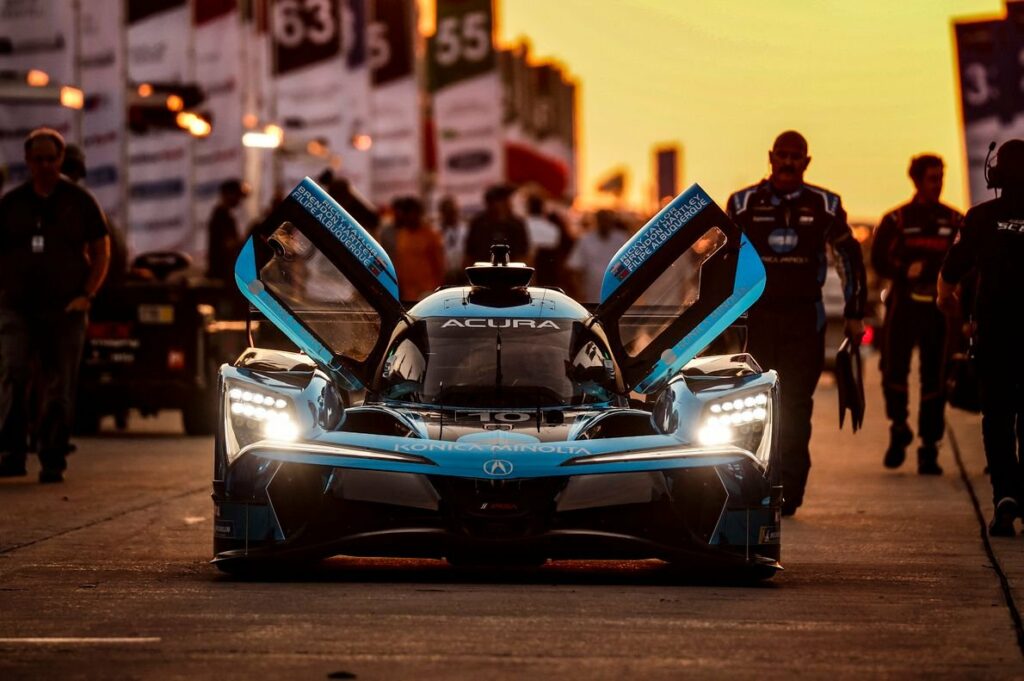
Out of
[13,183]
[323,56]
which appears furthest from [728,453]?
[323,56]

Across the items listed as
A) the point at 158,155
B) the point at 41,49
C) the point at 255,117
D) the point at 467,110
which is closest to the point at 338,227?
the point at 41,49

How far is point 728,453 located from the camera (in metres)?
9.31

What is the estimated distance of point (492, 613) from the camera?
27.3 feet

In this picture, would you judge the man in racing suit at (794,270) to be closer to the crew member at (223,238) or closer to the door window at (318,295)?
the door window at (318,295)

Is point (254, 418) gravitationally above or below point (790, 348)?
below

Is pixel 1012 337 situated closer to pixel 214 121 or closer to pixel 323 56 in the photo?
pixel 214 121

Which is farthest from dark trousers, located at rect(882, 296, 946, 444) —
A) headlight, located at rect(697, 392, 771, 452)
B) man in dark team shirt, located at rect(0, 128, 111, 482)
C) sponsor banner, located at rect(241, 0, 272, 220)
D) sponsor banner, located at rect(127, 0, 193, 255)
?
sponsor banner, located at rect(127, 0, 193, 255)

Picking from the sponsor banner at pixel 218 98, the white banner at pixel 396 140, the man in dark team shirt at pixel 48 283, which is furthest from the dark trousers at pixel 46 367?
the white banner at pixel 396 140

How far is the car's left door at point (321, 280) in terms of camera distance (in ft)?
36.2

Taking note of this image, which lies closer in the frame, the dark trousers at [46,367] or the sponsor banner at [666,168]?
the dark trousers at [46,367]

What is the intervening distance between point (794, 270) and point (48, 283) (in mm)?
4598

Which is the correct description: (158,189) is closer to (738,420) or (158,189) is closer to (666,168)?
(738,420)

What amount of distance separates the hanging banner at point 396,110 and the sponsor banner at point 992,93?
1563 centimetres

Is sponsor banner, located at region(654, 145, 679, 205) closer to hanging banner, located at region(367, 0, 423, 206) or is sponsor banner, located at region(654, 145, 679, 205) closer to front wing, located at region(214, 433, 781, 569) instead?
hanging banner, located at region(367, 0, 423, 206)
